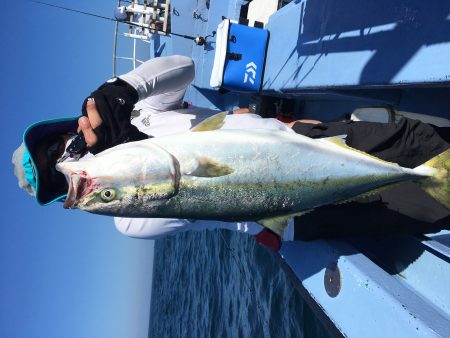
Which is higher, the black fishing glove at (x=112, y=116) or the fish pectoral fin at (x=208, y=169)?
the black fishing glove at (x=112, y=116)

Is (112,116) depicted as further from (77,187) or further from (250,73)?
(250,73)

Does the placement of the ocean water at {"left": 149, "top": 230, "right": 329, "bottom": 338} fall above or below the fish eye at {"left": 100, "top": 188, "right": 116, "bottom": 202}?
below

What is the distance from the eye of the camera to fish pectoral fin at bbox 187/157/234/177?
1.68 m

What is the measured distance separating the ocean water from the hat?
347 centimetres

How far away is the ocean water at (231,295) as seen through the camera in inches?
204

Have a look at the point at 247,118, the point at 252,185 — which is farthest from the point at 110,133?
the point at 247,118

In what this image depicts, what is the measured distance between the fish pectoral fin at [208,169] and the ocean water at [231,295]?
3.41m

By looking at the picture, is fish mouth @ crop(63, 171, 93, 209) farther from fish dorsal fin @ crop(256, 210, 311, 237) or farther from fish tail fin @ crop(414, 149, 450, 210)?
fish tail fin @ crop(414, 149, 450, 210)

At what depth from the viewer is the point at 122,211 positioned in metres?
1.64

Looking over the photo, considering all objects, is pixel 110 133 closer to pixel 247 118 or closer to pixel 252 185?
pixel 252 185

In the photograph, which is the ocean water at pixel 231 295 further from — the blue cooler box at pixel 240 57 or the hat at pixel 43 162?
the hat at pixel 43 162

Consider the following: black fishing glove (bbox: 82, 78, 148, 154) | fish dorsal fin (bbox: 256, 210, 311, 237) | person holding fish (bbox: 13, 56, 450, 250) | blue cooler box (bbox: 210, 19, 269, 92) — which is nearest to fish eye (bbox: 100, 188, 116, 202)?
person holding fish (bbox: 13, 56, 450, 250)

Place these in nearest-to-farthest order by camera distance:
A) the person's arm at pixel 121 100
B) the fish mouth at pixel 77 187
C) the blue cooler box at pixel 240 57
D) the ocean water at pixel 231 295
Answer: the fish mouth at pixel 77 187 → the person's arm at pixel 121 100 → the blue cooler box at pixel 240 57 → the ocean water at pixel 231 295

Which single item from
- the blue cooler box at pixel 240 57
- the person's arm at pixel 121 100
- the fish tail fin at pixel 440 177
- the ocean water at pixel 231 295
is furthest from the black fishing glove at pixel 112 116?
the ocean water at pixel 231 295
